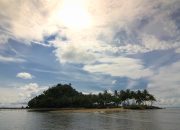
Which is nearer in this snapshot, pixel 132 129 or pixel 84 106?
pixel 132 129

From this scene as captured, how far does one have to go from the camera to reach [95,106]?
654ft

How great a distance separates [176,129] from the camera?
5581 cm

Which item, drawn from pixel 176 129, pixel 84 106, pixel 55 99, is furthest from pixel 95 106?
pixel 176 129

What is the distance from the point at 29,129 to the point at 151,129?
910 inches

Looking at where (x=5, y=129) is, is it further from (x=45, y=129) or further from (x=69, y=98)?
(x=69, y=98)

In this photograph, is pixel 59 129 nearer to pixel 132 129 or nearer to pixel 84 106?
pixel 132 129

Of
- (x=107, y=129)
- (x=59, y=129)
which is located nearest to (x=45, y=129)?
(x=59, y=129)

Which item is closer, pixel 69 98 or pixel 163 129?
pixel 163 129

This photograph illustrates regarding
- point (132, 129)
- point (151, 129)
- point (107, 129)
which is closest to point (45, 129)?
point (107, 129)

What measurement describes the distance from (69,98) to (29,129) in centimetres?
13502

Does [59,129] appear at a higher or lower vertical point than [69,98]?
lower

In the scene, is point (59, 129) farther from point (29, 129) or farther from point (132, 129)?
point (132, 129)

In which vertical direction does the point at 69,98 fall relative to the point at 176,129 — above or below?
above

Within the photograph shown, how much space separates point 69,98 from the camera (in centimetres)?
18788
